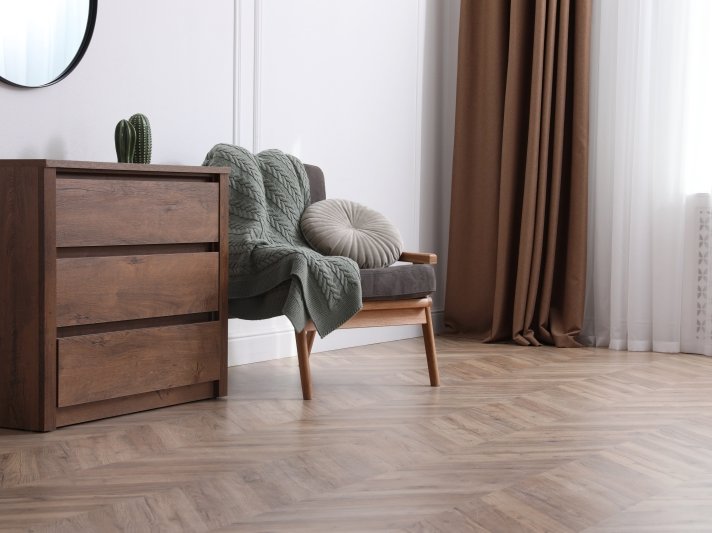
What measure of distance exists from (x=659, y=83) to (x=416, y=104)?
3.65 ft

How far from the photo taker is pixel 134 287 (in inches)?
115

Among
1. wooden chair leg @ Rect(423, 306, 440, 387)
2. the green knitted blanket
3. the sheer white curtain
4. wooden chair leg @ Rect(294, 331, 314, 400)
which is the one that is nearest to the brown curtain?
the sheer white curtain

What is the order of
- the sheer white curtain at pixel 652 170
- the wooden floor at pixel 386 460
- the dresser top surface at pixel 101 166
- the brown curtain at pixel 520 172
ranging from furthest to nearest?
the brown curtain at pixel 520 172
the sheer white curtain at pixel 652 170
the dresser top surface at pixel 101 166
the wooden floor at pixel 386 460

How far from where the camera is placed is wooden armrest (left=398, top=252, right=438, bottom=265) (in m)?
3.48

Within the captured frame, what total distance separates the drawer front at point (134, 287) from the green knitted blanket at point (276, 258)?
0.14 metres

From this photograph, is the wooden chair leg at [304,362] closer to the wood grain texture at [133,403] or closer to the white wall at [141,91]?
the wood grain texture at [133,403]

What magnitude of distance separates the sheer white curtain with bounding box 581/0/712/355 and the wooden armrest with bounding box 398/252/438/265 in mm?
1285

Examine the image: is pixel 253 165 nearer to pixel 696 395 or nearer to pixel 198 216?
pixel 198 216

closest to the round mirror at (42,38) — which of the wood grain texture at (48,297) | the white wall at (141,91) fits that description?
the white wall at (141,91)

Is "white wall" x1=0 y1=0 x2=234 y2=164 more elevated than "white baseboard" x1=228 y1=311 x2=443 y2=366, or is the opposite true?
"white wall" x1=0 y1=0 x2=234 y2=164

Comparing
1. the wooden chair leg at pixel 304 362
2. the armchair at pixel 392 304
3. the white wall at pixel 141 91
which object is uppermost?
the white wall at pixel 141 91

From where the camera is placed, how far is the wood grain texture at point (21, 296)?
105 inches

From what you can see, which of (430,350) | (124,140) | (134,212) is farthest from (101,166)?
Answer: (430,350)

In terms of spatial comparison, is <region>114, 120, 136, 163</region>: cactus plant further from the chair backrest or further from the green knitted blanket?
the chair backrest
